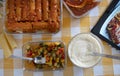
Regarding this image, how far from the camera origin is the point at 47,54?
114 cm

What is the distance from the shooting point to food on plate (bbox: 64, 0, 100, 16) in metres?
1.14

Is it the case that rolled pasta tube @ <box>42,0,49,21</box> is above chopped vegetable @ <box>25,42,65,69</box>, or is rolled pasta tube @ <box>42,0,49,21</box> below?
above

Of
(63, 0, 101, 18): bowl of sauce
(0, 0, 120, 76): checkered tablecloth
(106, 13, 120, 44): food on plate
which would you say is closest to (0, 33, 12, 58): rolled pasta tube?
(0, 0, 120, 76): checkered tablecloth

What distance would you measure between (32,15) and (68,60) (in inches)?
8.4

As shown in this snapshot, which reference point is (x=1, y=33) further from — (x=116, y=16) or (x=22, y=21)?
(x=116, y=16)

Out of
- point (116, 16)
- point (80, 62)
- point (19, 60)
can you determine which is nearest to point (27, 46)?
point (19, 60)

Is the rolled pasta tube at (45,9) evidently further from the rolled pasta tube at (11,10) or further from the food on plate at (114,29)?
the food on plate at (114,29)

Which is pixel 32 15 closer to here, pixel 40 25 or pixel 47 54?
pixel 40 25

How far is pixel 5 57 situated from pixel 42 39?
0.48 feet

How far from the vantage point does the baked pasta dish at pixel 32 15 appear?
1084mm

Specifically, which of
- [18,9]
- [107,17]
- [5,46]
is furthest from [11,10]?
[107,17]

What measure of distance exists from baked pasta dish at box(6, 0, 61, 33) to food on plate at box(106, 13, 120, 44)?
0.65 feet

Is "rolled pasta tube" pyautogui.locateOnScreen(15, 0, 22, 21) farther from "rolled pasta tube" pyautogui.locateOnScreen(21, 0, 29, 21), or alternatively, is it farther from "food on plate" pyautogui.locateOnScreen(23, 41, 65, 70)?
"food on plate" pyautogui.locateOnScreen(23, 41, 65, 70)

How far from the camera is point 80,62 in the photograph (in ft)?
3.68
